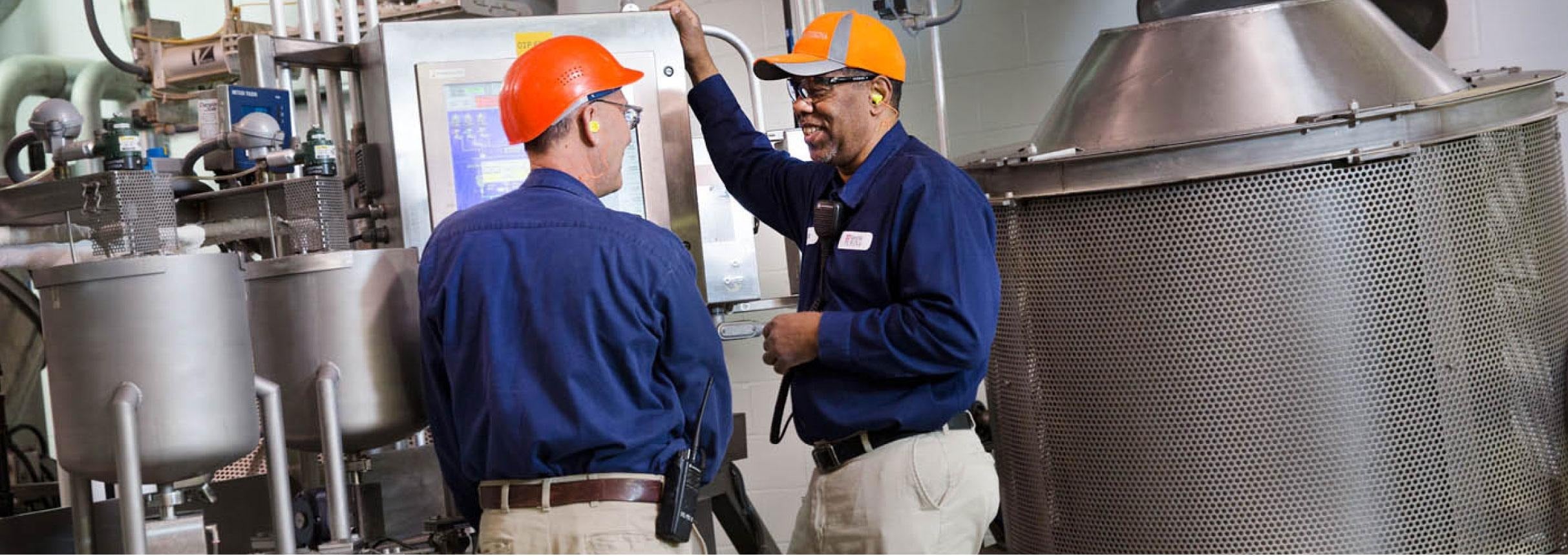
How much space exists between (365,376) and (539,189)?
41 centimetres

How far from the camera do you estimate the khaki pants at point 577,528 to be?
5.84 ft

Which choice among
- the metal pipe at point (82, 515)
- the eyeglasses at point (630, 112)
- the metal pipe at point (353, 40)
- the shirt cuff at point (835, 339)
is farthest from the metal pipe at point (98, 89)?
the shirt cuff at point (835, 339)

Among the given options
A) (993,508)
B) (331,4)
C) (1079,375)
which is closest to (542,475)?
(993,508)

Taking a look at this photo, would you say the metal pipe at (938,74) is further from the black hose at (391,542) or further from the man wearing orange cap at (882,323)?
the black hose at (391,542)

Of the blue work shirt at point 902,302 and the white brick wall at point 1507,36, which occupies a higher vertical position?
the white brick wall at point 1507,36

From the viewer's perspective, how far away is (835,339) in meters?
2.03

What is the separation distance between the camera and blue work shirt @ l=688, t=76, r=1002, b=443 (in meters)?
2.01

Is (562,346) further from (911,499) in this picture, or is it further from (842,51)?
(842,51)

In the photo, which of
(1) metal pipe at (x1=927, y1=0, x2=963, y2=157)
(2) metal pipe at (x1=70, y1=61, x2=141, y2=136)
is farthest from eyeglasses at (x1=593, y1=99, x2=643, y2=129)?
(2) metal pipe at (x1=70, y1=61, x2=141, y2=136)

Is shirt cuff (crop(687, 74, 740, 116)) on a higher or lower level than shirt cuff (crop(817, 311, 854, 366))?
higher

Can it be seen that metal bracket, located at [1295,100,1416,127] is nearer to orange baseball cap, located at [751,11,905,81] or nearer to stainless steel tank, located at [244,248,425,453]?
orange baseball cap, located at [751,11,905,81]

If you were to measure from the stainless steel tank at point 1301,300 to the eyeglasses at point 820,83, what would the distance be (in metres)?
0.53

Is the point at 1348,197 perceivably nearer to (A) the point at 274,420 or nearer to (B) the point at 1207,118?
(B) the point at 1207,118

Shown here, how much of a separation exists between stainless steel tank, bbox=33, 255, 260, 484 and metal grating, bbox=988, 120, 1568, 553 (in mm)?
1489
